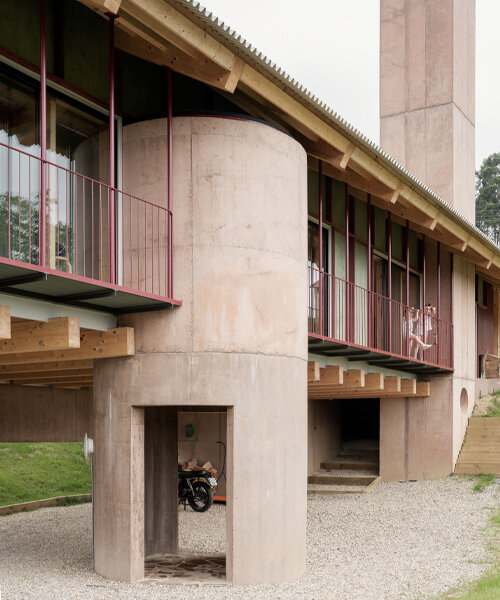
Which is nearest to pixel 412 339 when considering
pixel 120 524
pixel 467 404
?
pixel 467 404

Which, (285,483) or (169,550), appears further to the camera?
(169,550)

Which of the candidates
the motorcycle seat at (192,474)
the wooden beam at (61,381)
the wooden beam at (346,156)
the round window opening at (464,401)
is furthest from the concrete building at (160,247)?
the round window opening at (464,401)

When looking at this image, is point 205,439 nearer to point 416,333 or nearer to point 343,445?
point 416,333

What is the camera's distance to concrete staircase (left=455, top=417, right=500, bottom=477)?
17656 mm

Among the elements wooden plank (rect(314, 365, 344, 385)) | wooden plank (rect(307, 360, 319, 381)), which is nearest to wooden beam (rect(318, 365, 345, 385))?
wooden plank (rect(314, 365, 344, 385))

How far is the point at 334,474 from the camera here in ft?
62.7

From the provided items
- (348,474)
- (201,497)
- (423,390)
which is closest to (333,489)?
(348,474)

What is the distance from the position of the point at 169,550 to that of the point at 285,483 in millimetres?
2572

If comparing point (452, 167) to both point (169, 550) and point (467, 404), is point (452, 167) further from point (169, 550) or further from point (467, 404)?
point (169, 550)

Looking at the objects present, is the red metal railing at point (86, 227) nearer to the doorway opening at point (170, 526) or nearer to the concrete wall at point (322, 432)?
the doorway opening at point (170, 526)

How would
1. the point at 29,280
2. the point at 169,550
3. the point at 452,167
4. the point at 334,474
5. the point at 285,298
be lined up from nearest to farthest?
the point at 29,280 < the point at 285,298 < the point at 169,550 < the point at 334,474 < the point at 452,167

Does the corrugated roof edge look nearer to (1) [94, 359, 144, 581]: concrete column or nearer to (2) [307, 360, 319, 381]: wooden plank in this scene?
(2) [307, 360, 319, 381]: wooden plank

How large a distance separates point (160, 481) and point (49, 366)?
2.16 m

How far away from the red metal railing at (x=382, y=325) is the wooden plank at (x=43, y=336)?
6.23m
